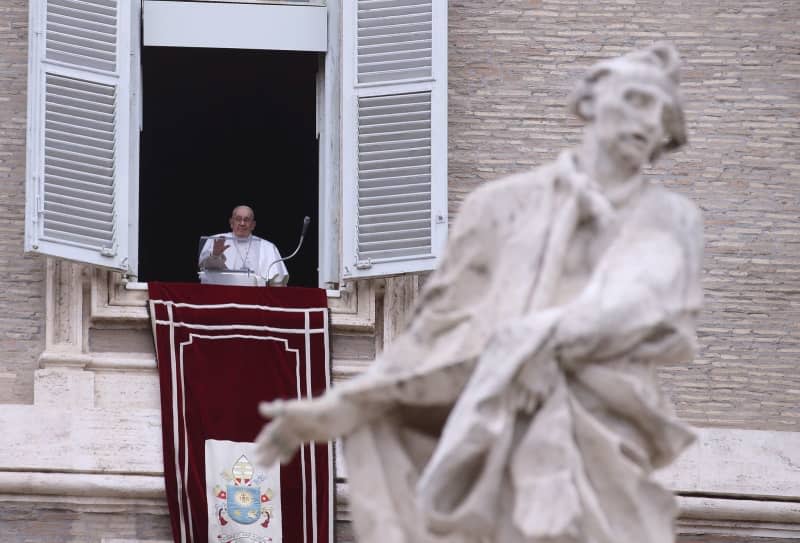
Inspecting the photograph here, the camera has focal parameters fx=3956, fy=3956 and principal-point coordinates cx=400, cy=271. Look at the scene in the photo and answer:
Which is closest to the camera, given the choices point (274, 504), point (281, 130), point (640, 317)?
point (640, 317)

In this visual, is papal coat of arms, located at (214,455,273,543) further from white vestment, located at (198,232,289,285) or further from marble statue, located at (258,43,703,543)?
marble statue, located at (258,43,703,543)

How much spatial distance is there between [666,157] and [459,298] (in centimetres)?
1013

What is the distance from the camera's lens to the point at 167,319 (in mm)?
20969

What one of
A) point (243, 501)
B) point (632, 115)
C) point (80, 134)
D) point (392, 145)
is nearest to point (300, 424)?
point (632, 115)

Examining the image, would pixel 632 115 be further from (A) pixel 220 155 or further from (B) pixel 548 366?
(A) pixel 220 155

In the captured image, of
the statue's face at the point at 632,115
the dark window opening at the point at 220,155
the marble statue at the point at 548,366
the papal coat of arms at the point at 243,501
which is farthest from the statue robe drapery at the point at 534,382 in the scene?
the dark window opening at the point at 220,155

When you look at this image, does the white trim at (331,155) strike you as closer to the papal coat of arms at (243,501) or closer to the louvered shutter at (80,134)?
the louvered shutter at (80,134)

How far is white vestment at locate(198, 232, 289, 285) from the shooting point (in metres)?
21.4

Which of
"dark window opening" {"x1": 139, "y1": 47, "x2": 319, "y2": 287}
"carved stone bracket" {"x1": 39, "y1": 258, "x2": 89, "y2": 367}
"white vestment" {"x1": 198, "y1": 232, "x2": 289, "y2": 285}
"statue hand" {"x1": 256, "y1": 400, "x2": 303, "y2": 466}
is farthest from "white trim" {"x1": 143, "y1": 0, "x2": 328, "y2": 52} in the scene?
"statue hand" {"x1": 256, "y1": 400, "x2": 303, "y2": 466}

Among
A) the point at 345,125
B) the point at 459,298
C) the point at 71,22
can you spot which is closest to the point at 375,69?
the point at 345,125

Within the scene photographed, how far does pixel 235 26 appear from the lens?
2152 cm

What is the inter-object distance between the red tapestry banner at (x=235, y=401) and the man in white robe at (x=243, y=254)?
300 millimetres

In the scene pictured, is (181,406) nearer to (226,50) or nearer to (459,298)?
(226,50)

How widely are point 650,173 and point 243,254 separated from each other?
2254 mm
